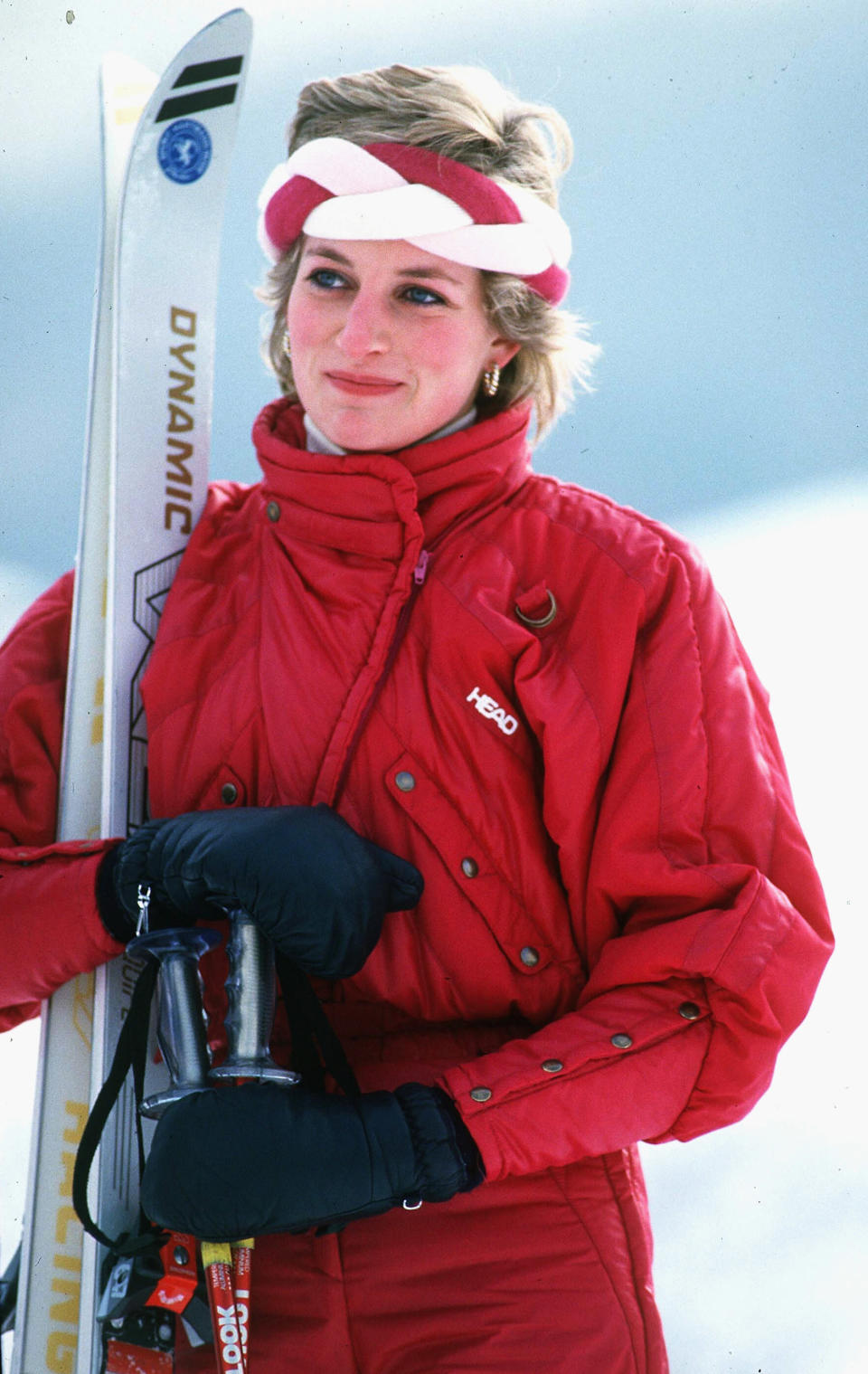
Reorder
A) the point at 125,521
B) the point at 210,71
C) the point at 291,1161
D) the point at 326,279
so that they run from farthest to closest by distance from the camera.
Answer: the point at 210,71 < the point at 125,521 < the point at 326,279 < the point at 291,1161

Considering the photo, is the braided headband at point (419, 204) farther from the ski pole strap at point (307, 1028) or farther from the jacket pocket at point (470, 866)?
the ski pole strap at point (307, 1028)

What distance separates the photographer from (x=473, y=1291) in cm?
147

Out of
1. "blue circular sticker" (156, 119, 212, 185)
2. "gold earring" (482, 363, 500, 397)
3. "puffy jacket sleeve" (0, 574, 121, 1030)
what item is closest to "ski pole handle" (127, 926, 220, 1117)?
"puffy jacket sleeve" (0, 574, 121, 1030)

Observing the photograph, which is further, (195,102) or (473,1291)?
(195,102)

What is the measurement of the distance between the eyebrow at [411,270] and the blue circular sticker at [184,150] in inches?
14.8

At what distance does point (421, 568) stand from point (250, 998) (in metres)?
0.51

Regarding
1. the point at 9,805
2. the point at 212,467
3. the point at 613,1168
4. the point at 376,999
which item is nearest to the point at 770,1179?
the point at 613,1168

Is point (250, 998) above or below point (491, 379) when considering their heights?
below

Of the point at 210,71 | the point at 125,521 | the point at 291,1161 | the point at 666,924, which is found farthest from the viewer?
the point at 210,71

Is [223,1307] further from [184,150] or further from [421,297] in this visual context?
[184,150]

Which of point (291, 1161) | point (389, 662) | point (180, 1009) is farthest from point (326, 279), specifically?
point (291, 1161)

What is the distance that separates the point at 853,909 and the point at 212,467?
1.56 metres

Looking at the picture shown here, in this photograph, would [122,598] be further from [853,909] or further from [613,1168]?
[853,909]

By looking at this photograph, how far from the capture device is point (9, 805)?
1761 mm
